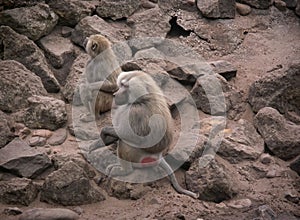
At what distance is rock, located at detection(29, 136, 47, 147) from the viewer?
5980 millimetres

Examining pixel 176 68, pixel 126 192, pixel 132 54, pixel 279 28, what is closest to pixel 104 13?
pixel 132 54

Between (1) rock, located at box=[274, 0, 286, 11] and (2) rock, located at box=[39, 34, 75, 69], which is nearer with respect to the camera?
(2) rock, located at box=[39, 34, 75, 69]

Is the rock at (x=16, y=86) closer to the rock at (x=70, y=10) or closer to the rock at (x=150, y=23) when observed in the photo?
the rock at (x=70, y=10)

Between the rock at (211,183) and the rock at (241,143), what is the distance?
1.55ft

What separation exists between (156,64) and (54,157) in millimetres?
1910

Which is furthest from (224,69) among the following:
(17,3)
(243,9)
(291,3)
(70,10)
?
(17,3)

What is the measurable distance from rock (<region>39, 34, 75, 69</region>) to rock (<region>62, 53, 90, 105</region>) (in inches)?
5.1

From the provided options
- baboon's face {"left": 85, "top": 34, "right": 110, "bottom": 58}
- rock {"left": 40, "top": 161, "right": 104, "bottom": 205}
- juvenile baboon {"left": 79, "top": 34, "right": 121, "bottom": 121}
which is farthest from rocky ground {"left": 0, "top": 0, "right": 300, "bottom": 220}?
baboon's face {"left": 85, "top": 34, "right": 110, "bottom": 58}

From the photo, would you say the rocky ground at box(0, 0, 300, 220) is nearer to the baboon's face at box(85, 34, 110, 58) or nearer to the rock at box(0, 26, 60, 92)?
the rock at box(0, 26, 60, 92)

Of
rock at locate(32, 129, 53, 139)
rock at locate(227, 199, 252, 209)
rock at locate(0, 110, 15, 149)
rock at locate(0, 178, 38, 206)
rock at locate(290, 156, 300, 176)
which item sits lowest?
rock at locate(227, 199, 252, 209)

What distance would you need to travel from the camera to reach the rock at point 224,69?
7.05 meters

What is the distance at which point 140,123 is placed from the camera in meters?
5.48

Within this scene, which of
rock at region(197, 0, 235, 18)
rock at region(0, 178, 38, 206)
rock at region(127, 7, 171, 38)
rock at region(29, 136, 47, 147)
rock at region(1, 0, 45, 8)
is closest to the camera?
rock at region(0, 178, 38, 206)

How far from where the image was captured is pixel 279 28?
7996 millimetres
